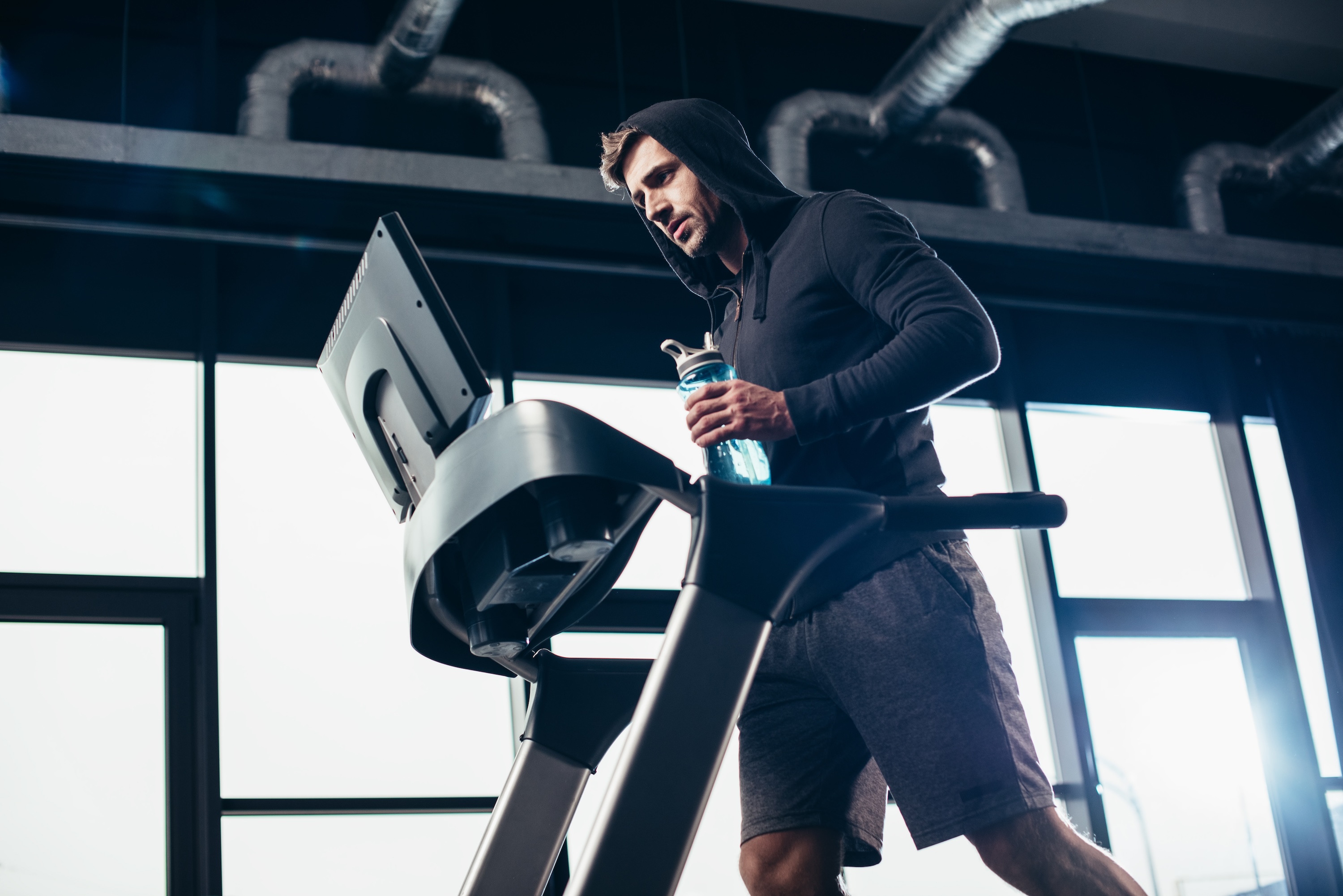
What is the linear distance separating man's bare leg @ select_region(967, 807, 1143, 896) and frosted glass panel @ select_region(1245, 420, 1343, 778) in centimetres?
337

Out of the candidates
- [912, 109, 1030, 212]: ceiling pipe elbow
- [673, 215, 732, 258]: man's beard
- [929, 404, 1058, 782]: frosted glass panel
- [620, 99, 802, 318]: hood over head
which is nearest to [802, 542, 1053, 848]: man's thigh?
[620, 99, 802, 318]: hood over head

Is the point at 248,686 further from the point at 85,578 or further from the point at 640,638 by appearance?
the point at 640,638

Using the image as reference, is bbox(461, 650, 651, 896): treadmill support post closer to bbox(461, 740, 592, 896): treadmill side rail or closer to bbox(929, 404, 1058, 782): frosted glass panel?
bbox(461, 740, 592, 896): treadmill side rail

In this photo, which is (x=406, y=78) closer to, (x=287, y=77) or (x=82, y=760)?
(x=287, y=77)

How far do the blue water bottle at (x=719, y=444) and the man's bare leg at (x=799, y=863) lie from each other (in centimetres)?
37

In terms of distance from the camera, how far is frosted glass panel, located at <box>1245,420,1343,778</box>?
4.00 metres

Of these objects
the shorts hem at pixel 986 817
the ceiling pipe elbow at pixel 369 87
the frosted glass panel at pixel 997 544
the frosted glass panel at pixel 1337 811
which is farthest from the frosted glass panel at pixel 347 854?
the frosted glass panel at pixel 1337 811

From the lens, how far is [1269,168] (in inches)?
173

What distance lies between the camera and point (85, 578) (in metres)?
2.95

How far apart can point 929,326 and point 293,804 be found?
2303 millimetres

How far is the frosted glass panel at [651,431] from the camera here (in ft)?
11.4

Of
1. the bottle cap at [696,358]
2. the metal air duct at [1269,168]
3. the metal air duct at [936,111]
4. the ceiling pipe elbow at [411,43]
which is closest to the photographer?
the bottle cap at [696,358]

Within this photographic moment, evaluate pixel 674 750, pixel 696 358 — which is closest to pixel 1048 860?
pixel 674 750

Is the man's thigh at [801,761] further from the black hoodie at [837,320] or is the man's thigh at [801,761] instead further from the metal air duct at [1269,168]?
the metal air duct at [1269,168]
